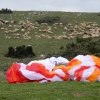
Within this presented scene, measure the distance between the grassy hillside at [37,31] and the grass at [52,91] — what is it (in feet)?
41.4

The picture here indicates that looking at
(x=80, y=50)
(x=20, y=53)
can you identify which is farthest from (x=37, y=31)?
(x=80, y=50)

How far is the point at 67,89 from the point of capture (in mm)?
11008

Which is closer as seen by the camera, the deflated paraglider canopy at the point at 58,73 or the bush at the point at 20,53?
Answer: the deflated paraglider canopy at the point at 58,73

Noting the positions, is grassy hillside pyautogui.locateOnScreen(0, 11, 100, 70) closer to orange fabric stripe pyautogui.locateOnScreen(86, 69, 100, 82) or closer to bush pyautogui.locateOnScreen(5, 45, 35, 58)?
bush pyautogui.locateOnScreen(5, 45, 35, 58)

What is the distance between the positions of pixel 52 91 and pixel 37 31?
97.5 ft

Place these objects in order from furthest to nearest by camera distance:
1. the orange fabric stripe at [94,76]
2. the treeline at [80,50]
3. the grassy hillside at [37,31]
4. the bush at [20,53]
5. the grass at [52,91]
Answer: the grassy hillside at [37,31]
the bush at [20,53]
the treeline at [80,50]
the orange fabric stripe at [94,76]
the grass at [52,91]

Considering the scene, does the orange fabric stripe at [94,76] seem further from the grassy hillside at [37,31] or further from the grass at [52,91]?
the grassy hillside at [37,31]

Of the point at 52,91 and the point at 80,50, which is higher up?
the point at 80,50

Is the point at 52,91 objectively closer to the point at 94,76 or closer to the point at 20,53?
the point at 94,76

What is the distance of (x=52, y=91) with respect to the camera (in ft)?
35.0

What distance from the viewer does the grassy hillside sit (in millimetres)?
30939

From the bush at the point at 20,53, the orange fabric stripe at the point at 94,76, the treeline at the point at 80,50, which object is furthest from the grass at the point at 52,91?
the bush at the point at 20,53

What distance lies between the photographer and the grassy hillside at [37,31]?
30939 mm

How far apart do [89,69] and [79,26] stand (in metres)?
30.3
